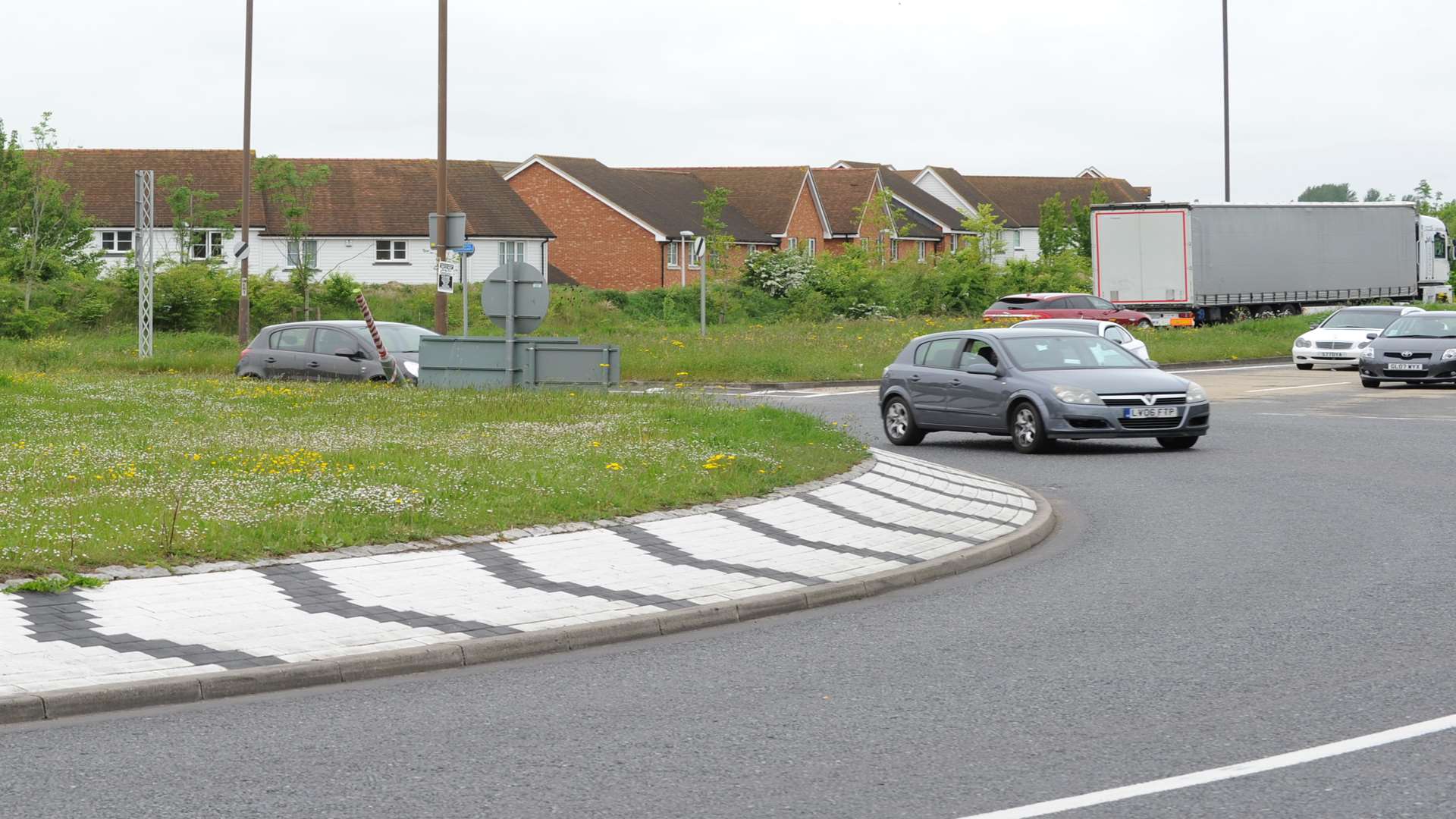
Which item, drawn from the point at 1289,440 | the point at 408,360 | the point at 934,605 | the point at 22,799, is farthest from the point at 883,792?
the point at 408,360

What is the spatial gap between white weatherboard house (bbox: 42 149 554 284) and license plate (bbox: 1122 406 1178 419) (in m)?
50.3

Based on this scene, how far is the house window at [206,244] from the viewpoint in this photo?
63.5 metres

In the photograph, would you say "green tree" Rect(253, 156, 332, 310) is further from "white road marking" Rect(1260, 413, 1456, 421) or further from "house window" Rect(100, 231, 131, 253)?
"white road marking" Rect(1260, 413, 1456, 421)

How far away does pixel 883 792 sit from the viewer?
5.55 m

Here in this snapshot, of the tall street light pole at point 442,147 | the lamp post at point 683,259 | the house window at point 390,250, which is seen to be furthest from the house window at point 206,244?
the tall street light pole at point 442,147

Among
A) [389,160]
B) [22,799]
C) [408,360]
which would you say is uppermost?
[389,160]

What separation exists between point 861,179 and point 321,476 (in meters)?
79.5

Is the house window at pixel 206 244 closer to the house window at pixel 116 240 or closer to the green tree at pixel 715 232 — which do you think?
the house window at pixel 116 240

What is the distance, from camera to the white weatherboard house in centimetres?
6638

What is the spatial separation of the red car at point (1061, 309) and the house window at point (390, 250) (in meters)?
32.0

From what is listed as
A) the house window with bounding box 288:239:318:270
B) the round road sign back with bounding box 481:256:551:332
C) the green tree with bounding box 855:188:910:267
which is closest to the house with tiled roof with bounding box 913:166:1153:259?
the green tree with bounding box 855:188:910:267

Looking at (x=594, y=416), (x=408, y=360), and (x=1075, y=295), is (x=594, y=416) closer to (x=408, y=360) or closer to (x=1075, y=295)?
(x=408, y=360)

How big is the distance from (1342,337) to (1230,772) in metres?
33.4

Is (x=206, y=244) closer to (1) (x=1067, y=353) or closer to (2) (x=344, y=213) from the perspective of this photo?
(2) (x=344, y=213)
